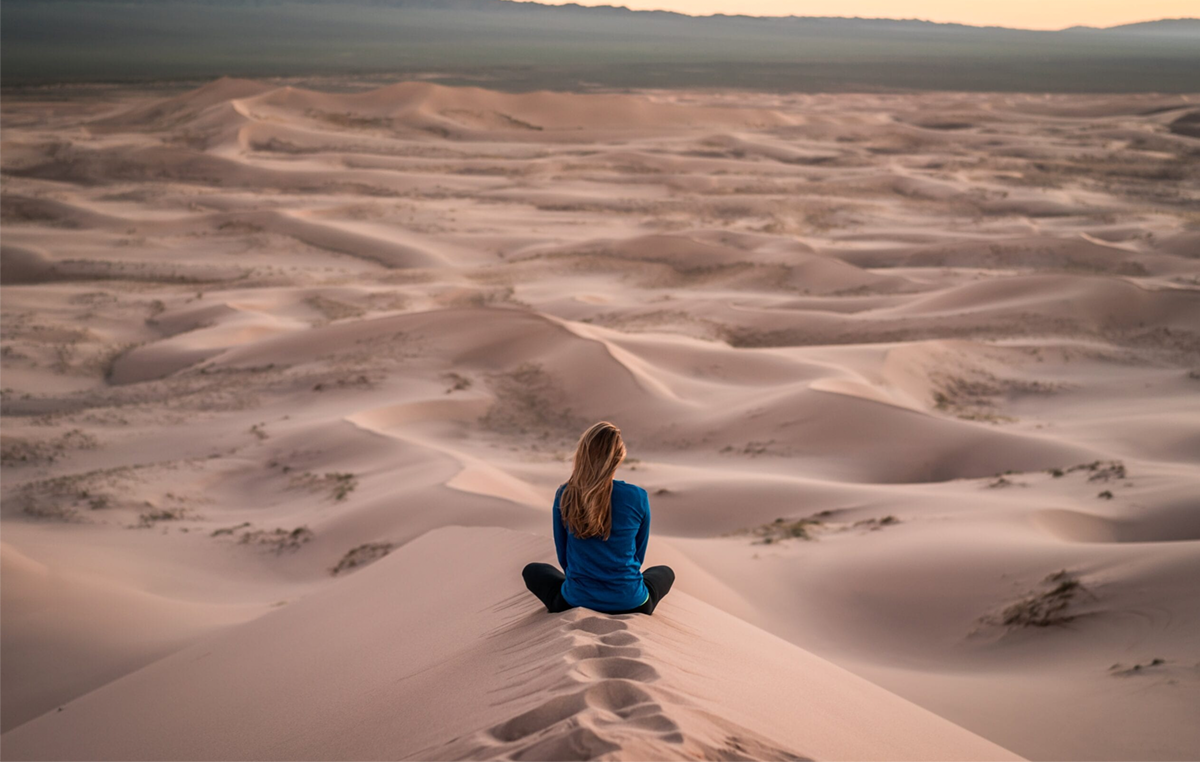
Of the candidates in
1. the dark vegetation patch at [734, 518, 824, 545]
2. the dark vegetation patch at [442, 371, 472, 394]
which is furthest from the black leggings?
the dark vegetation patch at [442, 371, 472, 394]

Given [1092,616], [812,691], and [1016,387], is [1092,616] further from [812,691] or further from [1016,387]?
[1016,387]

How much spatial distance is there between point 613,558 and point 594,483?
320mm

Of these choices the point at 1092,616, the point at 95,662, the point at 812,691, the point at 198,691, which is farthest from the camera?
the point at 95,662

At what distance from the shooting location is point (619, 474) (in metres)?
7.64

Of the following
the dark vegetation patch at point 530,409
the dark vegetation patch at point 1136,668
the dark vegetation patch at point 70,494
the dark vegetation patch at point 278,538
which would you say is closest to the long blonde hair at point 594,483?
the dark vegetation patch at point 1136,668

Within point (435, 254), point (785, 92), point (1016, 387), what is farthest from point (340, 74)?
point (1016, 387)

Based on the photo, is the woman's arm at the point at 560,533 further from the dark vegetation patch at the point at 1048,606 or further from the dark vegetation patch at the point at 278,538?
the dark vegetation patch at the point at 278,538

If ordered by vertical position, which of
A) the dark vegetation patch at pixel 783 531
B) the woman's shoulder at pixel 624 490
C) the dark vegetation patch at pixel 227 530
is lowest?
the dark vegetation patch at pixel 227 530

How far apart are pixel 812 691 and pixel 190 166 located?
26599 millimetres

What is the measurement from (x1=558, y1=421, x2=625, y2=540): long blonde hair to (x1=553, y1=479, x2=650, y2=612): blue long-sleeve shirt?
5cm

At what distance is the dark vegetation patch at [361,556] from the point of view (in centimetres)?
603

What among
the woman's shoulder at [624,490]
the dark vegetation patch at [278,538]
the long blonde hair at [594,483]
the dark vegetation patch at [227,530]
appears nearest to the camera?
the long blonde hair at [594,483]

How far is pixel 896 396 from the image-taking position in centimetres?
944

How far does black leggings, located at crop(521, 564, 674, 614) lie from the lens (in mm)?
3324
